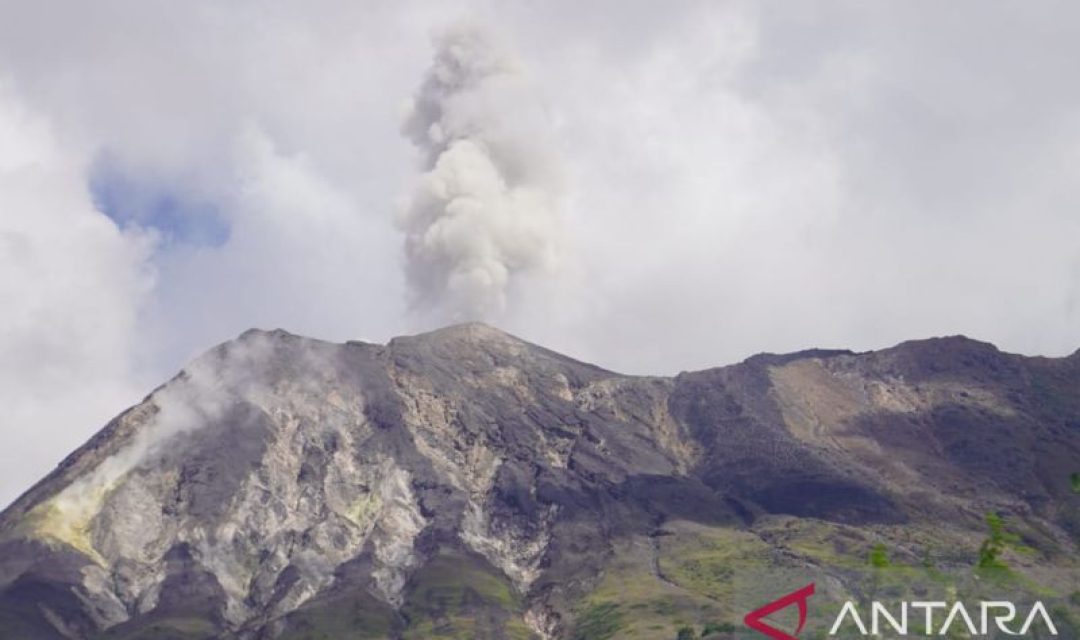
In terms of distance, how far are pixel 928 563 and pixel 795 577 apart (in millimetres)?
10743

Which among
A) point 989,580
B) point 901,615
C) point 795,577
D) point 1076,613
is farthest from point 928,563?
point 1076,613

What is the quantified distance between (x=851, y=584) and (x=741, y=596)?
157 inches

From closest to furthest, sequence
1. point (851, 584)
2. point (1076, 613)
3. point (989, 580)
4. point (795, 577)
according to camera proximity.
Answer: point (989, 580)
point (851, 584)
point (795, 577)
point (1076, 613)

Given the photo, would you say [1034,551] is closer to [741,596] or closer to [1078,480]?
[1078,480]

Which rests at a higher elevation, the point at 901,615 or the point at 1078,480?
the point at 1078,480

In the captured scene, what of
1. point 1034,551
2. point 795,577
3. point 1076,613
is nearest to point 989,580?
point 1034,551

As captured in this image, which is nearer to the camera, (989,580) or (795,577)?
(989,580)

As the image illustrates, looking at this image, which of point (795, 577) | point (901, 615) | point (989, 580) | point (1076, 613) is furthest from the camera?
point (1076, 613)

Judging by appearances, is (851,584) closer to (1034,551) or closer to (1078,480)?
(1034,551)

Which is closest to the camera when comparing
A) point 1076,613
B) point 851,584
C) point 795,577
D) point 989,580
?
point 989,580

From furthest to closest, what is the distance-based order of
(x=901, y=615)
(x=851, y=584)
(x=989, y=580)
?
(x=851, y=584) → (x=901, y=615) → (x=989, y=580)

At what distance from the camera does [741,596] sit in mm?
34250

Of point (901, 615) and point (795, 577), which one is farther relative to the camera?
point (795, 577)

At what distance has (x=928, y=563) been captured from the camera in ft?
99.2
